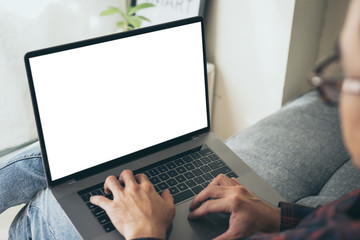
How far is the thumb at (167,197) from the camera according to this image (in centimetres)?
81

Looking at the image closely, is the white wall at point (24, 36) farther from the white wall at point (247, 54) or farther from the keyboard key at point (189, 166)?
the keyboard key at point (189, 166)

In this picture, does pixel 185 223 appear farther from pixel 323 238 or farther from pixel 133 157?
pixel 323 238

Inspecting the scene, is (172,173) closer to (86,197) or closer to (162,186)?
(162,186)

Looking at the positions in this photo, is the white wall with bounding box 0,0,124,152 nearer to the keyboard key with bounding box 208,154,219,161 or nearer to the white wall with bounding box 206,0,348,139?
the white wall with bounding box 206,0,348,139

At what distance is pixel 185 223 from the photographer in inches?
32.2

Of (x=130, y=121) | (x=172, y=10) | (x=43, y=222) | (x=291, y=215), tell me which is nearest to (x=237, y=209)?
(x=291, y=215)

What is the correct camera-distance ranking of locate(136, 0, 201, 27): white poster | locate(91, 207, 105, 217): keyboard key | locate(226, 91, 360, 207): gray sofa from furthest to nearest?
locate(136, 0, 201, 27): white poster < locate(226, 91, 360, 207): gray sofa < locate(91, 207, 105, 217): keyboard key

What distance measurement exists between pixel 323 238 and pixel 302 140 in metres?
0.76

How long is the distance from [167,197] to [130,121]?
0.21 metres

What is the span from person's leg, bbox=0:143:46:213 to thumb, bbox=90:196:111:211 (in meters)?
0.25

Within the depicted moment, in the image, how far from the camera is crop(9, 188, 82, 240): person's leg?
90 cm

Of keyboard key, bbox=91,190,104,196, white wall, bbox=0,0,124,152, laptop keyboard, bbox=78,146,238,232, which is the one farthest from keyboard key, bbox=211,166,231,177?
white wall, bbox=0,0,124,152

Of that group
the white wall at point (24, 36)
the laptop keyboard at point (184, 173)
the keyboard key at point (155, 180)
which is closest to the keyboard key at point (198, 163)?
the laptop keyboard at point (184, 173)

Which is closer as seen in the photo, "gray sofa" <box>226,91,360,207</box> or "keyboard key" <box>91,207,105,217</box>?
"keyboard key" <box>91,207,105,217</box>
